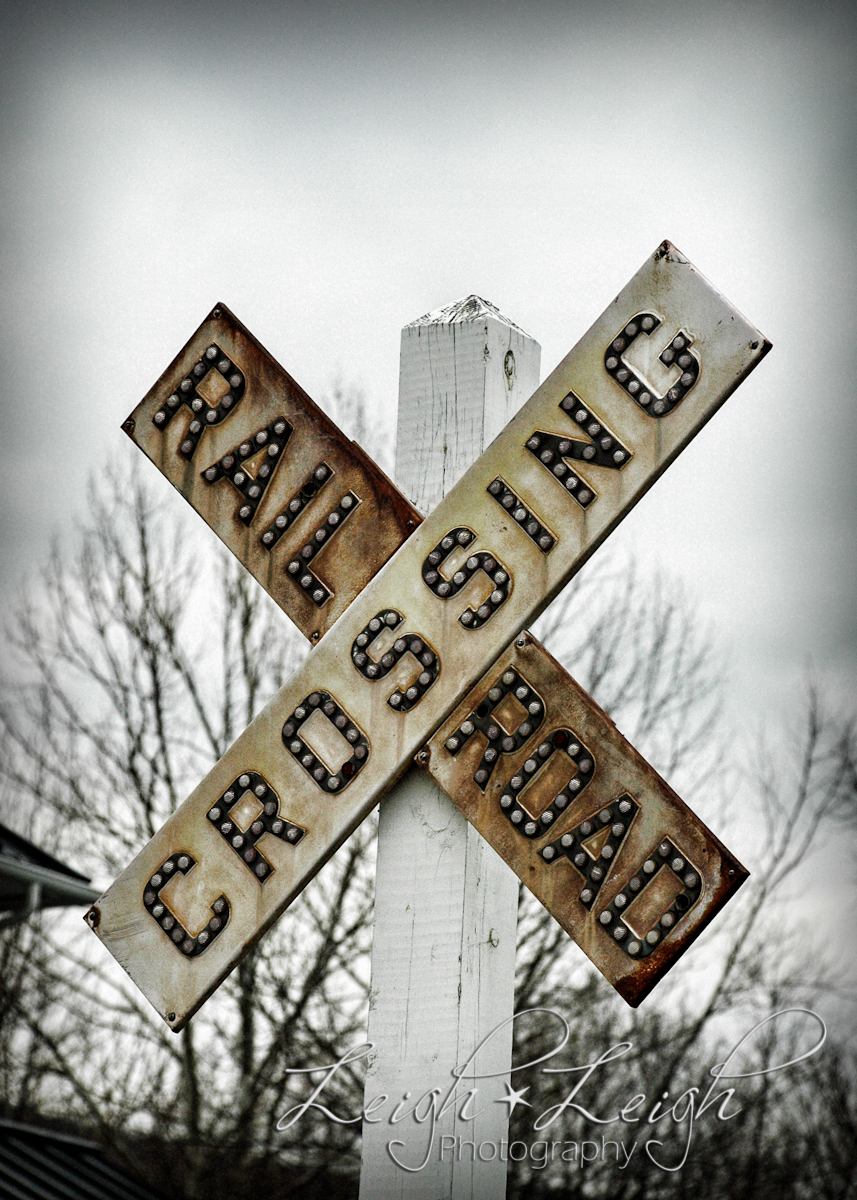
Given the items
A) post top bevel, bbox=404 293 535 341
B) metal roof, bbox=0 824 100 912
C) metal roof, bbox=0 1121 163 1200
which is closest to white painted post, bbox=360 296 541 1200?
post top bevel, bbox=404 293 535 341

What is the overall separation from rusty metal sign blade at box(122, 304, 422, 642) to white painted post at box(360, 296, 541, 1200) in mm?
93

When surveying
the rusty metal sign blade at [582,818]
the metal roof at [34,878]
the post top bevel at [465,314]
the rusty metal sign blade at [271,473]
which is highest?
the metal roof at [34,878]

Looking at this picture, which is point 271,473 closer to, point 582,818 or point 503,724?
point 503,724

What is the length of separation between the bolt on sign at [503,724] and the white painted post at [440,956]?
0.26 feet

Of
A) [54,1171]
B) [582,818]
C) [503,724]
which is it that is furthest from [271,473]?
[54,1171]

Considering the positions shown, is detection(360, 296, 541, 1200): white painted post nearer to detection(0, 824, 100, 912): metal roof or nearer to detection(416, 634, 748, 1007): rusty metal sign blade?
detection(416, 634, 748, 1007): rusty metal sign blade

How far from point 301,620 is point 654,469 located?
1.97 feet

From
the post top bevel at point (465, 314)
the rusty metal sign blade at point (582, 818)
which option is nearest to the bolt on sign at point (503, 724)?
the rusty metal sign blade at point (582, 818)

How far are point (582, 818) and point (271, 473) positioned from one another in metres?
0.75

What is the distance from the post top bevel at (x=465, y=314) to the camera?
1.92 m

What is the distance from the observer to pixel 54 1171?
219 inches

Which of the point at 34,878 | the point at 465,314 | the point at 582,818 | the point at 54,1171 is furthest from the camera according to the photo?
the point at 34,878

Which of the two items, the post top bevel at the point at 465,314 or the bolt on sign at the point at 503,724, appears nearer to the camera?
the bolt on sign at the point at 503,724

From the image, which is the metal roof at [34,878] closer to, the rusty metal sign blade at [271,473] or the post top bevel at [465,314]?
the rusty metal sign blade at [271,473]
